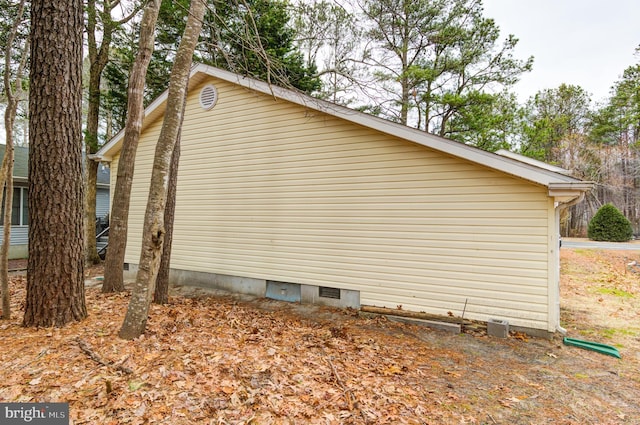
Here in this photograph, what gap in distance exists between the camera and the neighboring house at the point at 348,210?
4.91 meters

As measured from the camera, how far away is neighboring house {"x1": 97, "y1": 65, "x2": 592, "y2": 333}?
16.1 feet

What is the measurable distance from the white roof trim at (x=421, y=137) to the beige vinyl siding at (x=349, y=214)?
28 cm

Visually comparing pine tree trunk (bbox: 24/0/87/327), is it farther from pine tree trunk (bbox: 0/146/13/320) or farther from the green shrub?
the green shrub

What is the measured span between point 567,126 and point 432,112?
16957mm

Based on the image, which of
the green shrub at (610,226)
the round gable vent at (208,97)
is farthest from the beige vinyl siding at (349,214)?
the green shrub at (610,226)

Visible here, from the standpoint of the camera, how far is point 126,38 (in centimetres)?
1120

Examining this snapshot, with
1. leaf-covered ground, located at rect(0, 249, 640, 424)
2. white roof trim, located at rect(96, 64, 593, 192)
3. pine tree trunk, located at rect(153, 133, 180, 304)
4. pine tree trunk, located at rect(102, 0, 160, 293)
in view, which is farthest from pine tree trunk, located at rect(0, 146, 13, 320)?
white roof trim, located at rect(96, 64, 593, 192)

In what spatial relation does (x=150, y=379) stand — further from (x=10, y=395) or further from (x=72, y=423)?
(x=10, y=395)

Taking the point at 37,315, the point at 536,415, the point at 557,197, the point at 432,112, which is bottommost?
the point at 536,415

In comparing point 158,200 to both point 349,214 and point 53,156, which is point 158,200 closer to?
point 53,156

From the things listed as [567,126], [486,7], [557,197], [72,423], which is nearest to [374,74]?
[486,7]
